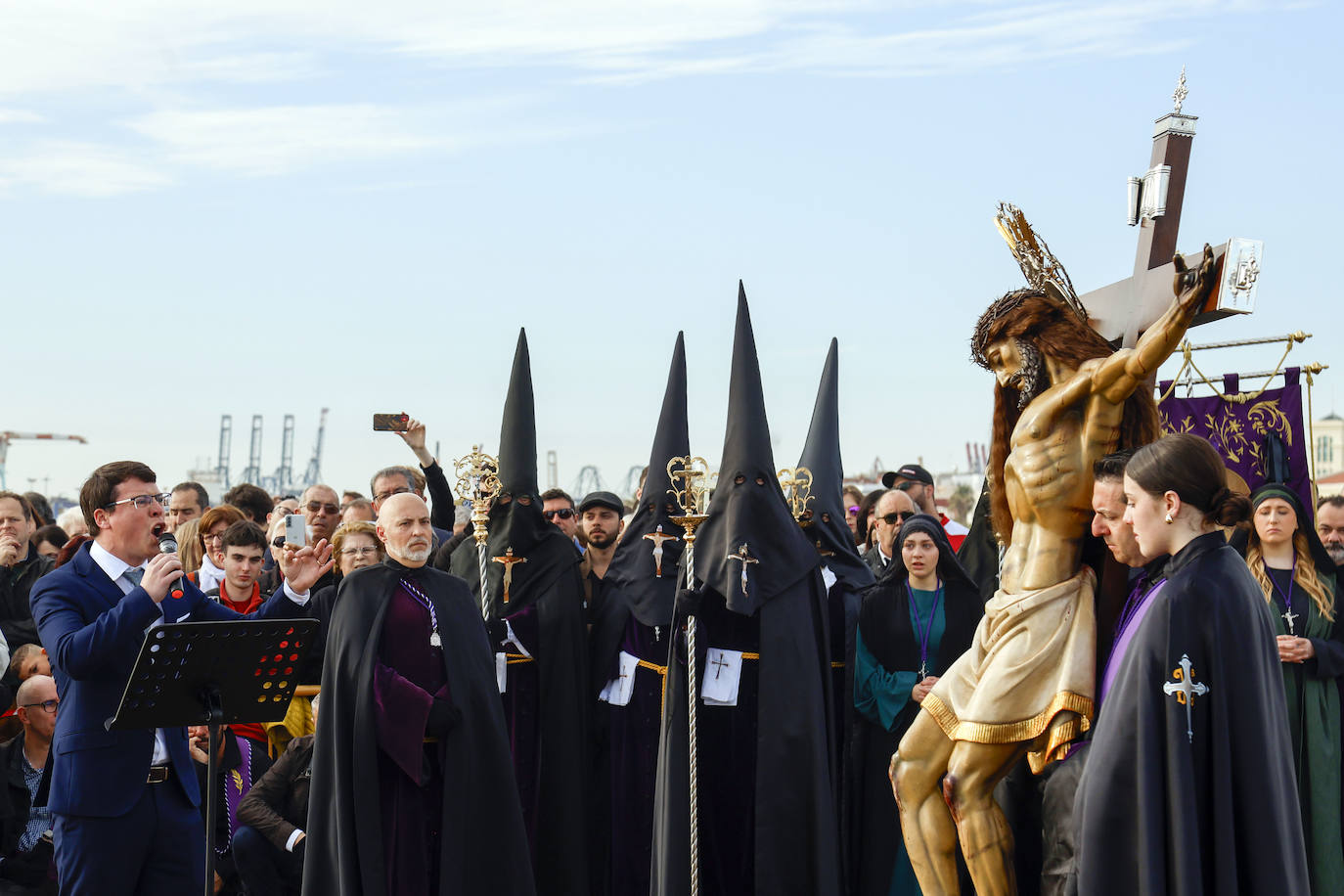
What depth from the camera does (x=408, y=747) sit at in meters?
6.04

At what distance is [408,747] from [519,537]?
75.7 inches

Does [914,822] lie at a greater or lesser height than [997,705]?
lesser

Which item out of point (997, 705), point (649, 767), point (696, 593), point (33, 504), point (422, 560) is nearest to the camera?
point (997, 705)

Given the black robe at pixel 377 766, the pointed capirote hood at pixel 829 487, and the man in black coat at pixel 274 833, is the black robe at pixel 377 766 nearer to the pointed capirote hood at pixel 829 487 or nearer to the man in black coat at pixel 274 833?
the man in black coat at pixel 274 833

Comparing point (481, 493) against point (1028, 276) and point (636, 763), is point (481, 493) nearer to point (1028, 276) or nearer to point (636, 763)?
point (636, 763)

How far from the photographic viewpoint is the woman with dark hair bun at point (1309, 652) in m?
7.07

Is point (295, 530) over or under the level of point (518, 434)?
under

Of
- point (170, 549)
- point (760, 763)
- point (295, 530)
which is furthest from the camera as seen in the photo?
point (760, 763)

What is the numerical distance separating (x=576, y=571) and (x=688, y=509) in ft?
3.05

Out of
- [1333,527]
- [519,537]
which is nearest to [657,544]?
[519,537]

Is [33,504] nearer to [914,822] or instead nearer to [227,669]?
[227,669]

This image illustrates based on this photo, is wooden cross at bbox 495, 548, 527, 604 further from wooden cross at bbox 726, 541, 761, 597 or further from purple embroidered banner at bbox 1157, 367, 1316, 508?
purple embroidered banner at bbox 1157, 367, 1316, 508

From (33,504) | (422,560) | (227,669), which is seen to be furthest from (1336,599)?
(33,504)

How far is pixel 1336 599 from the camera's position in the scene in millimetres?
7305
